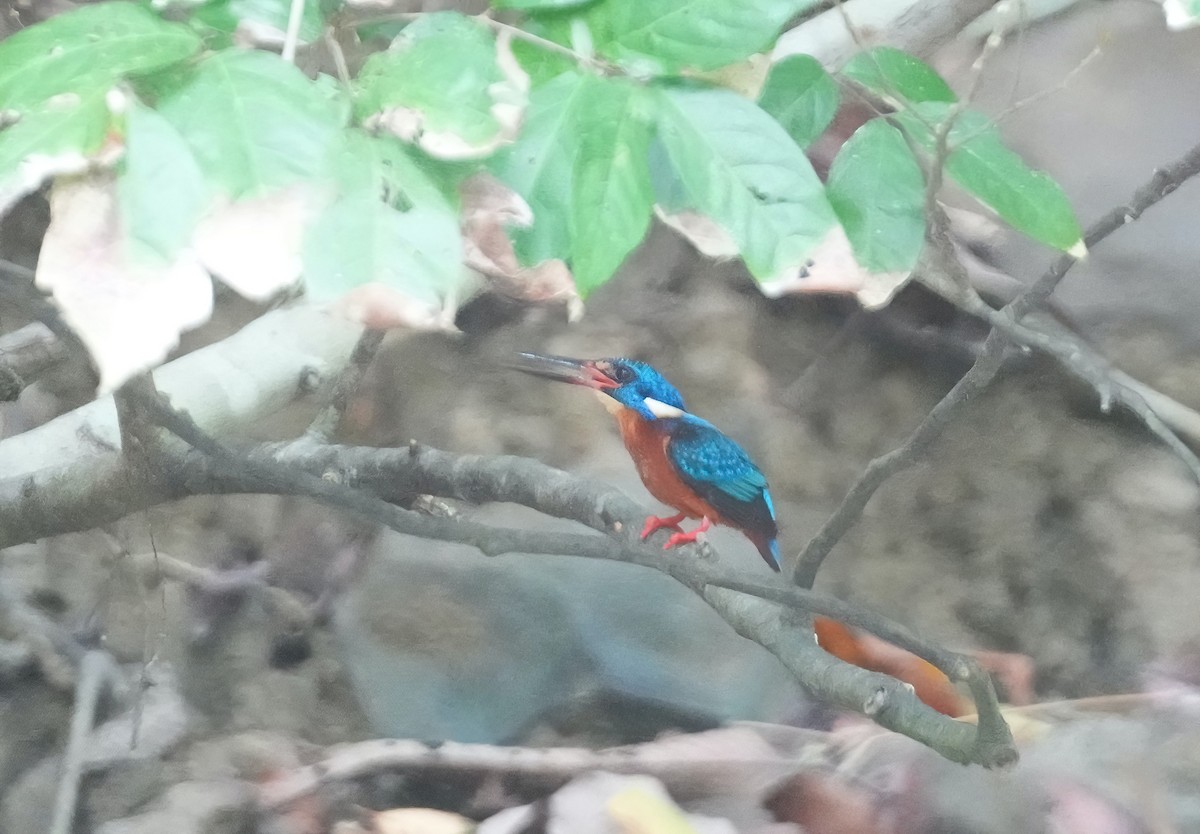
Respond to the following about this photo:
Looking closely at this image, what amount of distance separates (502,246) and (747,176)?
0.31 ft

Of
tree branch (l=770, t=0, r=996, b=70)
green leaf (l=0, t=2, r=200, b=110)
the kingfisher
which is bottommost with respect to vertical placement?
the kingfisher

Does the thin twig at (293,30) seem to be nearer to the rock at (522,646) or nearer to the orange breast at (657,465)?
the orange breast at (657,465)

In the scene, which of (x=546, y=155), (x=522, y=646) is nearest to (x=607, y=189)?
(x=546, y=155)

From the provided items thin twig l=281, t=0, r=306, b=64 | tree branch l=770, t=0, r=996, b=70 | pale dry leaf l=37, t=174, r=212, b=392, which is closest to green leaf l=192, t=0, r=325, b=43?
thin twig l=281, t=0, r=306, b=64

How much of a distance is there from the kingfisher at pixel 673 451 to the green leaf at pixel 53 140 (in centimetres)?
35

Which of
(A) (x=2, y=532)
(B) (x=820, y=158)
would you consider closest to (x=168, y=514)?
(A) (x=2, y=532)

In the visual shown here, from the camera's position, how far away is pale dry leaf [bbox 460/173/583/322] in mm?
311

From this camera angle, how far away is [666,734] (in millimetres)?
596

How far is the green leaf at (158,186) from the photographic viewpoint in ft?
0.79

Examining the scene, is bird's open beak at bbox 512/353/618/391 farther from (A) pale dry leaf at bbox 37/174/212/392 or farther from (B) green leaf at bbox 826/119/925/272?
(A) pale dry leaf at bbox 37/174/212/392

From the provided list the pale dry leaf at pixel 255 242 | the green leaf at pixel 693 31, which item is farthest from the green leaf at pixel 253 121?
the green leaf at pixel 693 31

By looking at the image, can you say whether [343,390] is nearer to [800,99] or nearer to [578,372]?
[578,372]

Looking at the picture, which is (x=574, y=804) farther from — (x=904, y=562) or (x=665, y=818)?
(x=904, y=562)

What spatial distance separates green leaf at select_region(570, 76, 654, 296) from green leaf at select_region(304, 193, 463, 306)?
63mm
